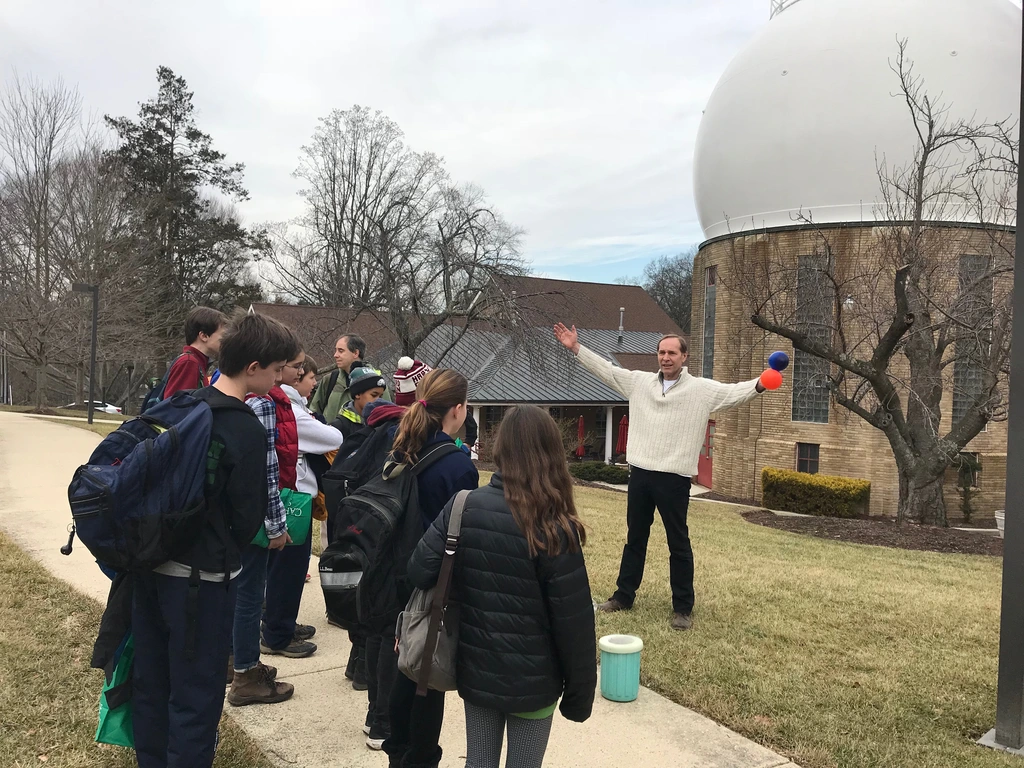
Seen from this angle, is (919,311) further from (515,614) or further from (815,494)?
(515,614)

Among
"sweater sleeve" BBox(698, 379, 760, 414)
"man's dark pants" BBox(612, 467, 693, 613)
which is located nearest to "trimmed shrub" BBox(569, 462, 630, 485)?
"man's dark pants" BBox(612, 467, 693, 613)

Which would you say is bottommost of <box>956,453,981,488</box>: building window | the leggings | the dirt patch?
the dirt patch

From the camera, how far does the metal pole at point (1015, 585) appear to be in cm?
357

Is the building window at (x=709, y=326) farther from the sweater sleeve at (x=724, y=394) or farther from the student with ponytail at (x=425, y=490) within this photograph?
the student with ponytail at (x=425, y=490)

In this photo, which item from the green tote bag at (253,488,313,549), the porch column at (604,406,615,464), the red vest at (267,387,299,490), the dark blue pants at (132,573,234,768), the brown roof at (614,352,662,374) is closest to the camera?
the dark blue pants at (132,573,234,768)

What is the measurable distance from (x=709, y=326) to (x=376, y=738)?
993 inches

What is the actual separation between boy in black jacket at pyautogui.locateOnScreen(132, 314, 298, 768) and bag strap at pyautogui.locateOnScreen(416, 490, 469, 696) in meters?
0.72

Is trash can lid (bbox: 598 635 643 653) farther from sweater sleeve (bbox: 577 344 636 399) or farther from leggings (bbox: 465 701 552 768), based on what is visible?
sweater sleeve (bbox: 577 344 636 399)

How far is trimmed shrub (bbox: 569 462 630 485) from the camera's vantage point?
25641mm

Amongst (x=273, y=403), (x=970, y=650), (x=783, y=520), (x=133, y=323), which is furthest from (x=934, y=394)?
(x=133, y=323)

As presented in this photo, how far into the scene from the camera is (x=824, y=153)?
850 inches

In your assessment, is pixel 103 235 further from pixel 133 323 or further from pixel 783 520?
pixel 783 520

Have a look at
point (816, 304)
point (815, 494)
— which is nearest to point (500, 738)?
point (816, 304)

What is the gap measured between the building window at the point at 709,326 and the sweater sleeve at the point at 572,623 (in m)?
24.9
